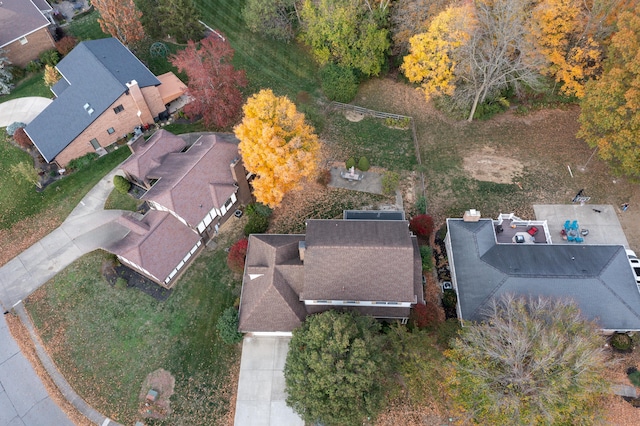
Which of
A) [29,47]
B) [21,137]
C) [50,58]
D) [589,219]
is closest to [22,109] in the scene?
[21,137]

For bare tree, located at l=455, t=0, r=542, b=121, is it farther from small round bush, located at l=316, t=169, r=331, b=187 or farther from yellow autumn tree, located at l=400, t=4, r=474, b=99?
small round bush, located at l=316, t=169, r=331, b=187

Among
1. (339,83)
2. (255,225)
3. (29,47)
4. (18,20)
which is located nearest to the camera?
(255,225)

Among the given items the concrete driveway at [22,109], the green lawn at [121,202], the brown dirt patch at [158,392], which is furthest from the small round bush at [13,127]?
the brown dirt patch at [158,392]

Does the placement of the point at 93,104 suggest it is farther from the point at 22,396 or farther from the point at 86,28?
the point at 22,396

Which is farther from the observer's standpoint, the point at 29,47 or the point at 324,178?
the point at 29,47

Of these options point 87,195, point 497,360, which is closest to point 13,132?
point 87,195

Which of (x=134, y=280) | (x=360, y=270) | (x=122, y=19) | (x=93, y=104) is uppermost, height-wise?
(x=122, y=19)

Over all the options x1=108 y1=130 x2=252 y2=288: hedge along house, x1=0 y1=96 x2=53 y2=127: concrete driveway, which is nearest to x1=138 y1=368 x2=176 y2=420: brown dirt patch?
x1=108 y1=130 x2=252 y2=288: hedge along house
